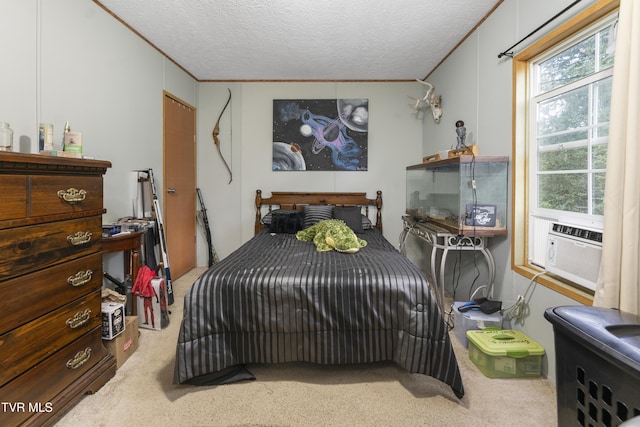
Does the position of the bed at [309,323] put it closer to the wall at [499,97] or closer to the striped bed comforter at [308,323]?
the striped bed comforter at [308,323]

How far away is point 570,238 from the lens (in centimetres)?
168

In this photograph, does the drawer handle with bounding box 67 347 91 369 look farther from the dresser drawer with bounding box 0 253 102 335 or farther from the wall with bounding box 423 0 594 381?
the wall with bounding box 423 0 594 381

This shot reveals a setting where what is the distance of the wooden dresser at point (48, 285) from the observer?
1234 mm

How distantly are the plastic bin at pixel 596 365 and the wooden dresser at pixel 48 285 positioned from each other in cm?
198

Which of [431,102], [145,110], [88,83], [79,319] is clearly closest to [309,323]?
[79,319]

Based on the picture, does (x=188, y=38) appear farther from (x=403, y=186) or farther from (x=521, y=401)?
(x=521, y=401)

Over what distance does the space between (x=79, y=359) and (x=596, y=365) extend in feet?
7.01

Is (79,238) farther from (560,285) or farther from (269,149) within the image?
(269,149)

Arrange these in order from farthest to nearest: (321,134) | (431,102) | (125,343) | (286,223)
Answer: (321,134) → (431,102) → (286,223) → (125,343)

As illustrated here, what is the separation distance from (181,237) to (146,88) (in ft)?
5.53

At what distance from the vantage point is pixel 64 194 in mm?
1470

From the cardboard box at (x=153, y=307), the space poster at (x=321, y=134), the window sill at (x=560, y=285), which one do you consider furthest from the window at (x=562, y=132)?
the cardboard box at (x=153, y=307)

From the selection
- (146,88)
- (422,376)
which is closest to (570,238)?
(422,376)

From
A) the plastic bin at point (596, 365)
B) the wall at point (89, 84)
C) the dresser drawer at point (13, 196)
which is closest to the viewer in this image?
the plastic bin at point (596, 365)
